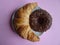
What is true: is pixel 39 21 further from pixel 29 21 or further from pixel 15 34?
pixel 15 34

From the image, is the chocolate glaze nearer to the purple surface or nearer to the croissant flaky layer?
the croissant flaky layer

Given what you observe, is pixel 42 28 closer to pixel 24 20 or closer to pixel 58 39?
pixel 24 20

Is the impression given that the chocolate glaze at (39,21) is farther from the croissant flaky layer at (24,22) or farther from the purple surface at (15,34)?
the purple surface at (15,34)

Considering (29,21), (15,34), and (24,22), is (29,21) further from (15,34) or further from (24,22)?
(15,34)

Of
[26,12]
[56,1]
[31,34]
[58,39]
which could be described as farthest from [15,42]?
[56,1]

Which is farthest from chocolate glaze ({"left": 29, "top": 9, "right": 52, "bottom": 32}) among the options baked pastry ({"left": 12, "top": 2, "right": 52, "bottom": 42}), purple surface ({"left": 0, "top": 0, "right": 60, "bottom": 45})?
purple surface ({"left": 0, "top": 0, "right": 60, "bottom": 45})

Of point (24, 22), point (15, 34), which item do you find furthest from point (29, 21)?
point (15, 34)
